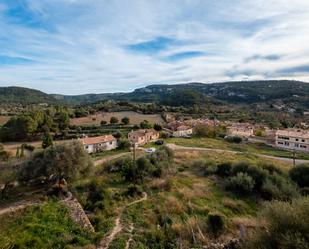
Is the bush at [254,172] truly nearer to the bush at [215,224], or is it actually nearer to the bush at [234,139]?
the bush at [215,224]

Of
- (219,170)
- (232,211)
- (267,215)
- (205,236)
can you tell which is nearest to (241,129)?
(219,170)

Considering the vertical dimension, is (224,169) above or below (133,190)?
below

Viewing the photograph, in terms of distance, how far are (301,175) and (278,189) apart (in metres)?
5.25

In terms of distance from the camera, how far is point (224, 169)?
27.8m

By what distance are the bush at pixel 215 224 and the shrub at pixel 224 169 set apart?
1180 centimetres

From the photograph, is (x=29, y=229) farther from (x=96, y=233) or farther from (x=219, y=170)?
(x=219, y=170)

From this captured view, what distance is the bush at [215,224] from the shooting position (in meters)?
15.2

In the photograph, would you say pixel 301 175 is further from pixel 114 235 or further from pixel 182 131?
pixel 182 131

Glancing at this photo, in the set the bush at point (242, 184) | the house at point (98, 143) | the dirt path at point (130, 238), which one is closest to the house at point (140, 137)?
the house at point (98, 143)

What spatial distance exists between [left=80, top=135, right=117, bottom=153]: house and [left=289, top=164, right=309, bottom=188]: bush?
92.6 feet

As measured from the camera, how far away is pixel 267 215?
9.63 metres

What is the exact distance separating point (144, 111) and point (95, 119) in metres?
20.3

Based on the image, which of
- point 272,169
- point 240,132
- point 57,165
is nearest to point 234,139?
point 240,132

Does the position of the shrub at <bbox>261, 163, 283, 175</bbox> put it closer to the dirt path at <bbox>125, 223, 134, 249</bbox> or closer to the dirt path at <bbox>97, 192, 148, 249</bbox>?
the dirt path at <bbox>97, 192, 148, 249</bbox>
